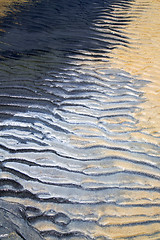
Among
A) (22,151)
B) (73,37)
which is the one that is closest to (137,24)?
(73,37)

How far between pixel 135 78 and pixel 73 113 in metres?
1.19

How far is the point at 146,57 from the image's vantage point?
4.19 meters

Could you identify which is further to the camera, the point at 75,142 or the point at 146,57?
the point at 146,57

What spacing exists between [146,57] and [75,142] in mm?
2237

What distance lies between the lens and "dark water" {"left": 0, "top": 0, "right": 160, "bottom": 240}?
2057mm

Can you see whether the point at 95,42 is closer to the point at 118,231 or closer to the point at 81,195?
the point at 81,195

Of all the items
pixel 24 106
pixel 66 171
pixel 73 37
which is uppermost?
pixel 73 37

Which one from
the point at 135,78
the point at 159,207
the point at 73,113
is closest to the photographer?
the point at 159,207

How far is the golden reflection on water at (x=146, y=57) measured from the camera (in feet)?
9.84

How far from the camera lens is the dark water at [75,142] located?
206 centimetres

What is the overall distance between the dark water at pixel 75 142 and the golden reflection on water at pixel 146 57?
94 millimetres

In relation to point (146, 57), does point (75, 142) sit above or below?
below

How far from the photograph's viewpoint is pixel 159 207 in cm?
211

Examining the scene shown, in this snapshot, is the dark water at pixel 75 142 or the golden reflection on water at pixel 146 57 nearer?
the dark water at pixel 75 142
